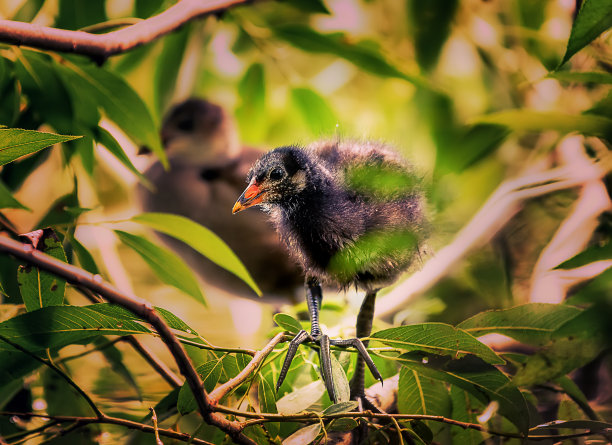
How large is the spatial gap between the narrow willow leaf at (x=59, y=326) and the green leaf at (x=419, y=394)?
228 mm

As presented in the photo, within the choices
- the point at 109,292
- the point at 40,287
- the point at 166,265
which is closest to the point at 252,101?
the point at 166,265

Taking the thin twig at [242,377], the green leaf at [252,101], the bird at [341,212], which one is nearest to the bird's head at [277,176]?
the bird at [341,212]

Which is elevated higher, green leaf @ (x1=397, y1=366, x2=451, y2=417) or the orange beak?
the orange beak

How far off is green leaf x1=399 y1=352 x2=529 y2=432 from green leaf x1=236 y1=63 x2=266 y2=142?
52 centimetres

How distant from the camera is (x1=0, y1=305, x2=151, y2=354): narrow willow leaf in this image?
42 centimetres

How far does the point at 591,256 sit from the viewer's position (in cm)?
45

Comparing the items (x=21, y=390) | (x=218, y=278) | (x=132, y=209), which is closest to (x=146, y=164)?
(x=132, y=209)

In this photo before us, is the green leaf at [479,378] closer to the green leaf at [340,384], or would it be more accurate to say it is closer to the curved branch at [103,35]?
the green leaf at [340,384]

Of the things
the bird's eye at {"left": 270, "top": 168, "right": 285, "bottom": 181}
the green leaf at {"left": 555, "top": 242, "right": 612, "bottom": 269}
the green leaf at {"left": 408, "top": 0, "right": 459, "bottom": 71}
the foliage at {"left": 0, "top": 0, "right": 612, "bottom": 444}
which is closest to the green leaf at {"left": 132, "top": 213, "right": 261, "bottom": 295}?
the foliage at {"left": 0, "top": 0, "right": 612, "bottom": 444}

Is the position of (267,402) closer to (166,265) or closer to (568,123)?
(166,265)

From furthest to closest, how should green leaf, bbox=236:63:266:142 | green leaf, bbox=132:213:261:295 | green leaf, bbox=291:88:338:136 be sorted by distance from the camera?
green leaf, bbox=236:63:266:142 → green leaf, bbox=291:88:338:136 → green leaf, bbox=132:213:261:295

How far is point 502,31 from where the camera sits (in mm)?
1156

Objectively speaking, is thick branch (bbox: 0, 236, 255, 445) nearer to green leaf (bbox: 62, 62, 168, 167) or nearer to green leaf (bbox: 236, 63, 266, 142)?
green leaf (bbox: 62, 62, 168, 167)

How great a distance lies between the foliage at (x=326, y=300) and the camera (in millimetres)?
420
